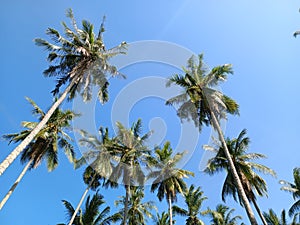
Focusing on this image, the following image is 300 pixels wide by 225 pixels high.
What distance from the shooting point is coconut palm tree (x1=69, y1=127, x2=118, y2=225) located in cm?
2195

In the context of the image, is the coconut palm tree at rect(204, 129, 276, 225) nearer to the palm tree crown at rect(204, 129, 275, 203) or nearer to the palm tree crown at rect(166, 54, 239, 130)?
the palm tree crown at rect(204, 129, 275, 203)

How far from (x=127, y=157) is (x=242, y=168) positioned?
31.8 ft

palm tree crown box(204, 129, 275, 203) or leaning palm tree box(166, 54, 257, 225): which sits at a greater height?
leaning palm tree box(166, 54, 257, 225)

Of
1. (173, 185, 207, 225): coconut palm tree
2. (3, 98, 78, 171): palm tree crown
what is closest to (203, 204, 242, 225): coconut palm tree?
(173, 185, 207, 225): coconut palm tree

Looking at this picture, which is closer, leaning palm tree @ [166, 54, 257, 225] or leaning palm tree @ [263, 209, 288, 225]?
leaning palm tree @ [166, 54, 257, 225]

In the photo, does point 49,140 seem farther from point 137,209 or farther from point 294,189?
point 294,189

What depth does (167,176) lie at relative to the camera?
24.1 metres

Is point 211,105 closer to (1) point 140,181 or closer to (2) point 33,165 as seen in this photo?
(1) point 140,181

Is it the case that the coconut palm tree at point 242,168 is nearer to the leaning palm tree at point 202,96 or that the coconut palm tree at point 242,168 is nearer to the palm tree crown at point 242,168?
the palm tree crown at point 242,168

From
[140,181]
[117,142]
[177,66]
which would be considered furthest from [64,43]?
[140,181]

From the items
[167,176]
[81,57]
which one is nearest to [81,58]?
[81,57]

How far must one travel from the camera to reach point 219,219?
93.4ft

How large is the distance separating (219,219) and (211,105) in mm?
17682

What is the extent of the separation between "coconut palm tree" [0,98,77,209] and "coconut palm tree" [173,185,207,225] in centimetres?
1331
